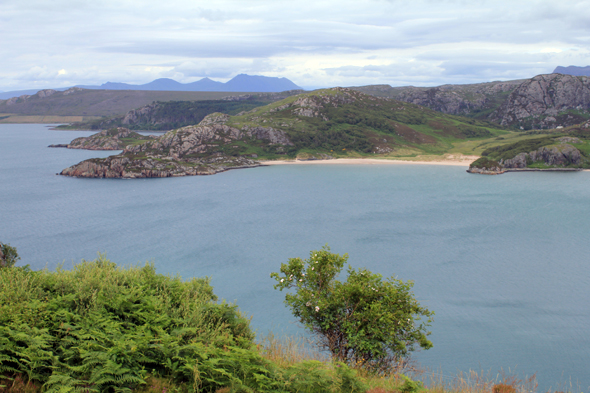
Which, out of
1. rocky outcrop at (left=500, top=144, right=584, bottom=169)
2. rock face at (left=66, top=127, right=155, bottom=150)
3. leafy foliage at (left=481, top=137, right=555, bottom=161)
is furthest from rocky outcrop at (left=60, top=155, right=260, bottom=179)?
rocky outcrop at (left=500, top=144, right=584, bottom=169)

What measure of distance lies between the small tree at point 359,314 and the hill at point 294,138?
107551 millimetres

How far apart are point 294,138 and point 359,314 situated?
144 metres

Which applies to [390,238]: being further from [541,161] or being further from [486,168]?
[541,161]

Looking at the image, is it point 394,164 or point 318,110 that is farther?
point 318,110

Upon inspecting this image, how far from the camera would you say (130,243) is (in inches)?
2239

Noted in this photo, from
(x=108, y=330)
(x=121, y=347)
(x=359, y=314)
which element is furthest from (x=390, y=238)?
(x=121, y=347)

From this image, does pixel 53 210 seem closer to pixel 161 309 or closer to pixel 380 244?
pixel 380 244

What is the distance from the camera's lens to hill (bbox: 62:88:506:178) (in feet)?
400

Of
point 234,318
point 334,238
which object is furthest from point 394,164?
point 234,318

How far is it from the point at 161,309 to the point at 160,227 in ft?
183

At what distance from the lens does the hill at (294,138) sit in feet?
400

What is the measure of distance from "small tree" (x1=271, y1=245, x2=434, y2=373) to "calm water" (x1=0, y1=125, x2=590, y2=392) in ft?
35.6

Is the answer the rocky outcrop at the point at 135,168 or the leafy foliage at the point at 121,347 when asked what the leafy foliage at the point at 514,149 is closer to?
the rocky outcrop at the point at 135,168

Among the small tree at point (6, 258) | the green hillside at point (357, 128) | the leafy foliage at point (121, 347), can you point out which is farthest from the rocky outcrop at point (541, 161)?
the leafy foliage at point (121, 347)
